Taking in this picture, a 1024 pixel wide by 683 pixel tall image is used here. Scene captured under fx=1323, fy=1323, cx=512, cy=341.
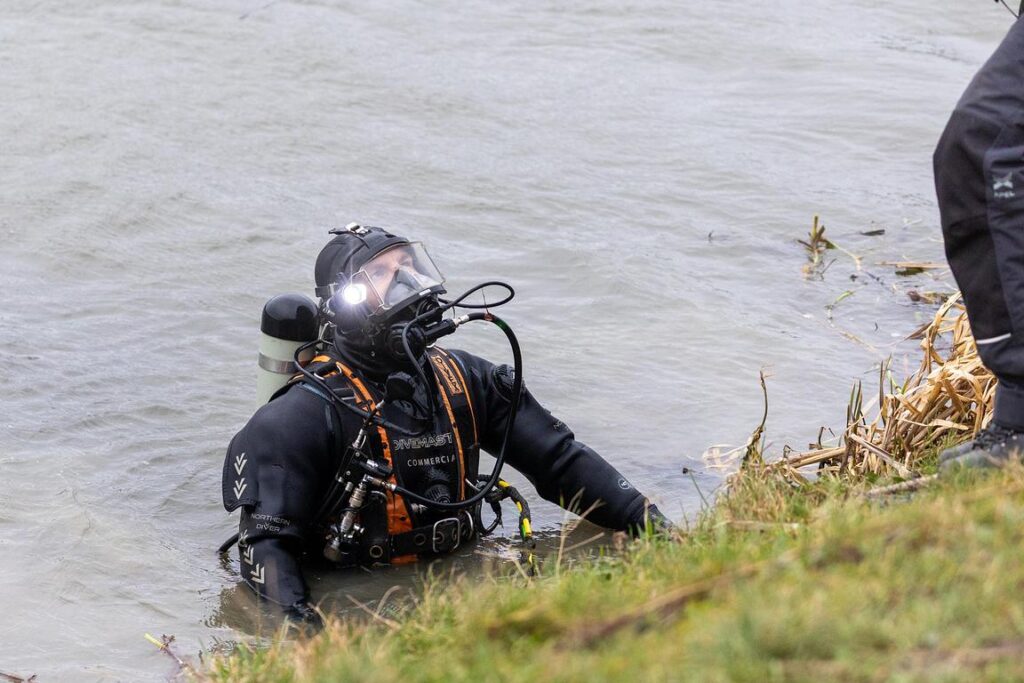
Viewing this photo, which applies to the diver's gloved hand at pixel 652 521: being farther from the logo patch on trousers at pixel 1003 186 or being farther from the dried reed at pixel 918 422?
the logo patch on trousers at pixel 1003 186

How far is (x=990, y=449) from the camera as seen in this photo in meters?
3.95

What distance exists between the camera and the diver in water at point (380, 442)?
466 centimetres

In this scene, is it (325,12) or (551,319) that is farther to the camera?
(325,12)

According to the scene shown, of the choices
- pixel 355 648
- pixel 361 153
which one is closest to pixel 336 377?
pixel 355 648

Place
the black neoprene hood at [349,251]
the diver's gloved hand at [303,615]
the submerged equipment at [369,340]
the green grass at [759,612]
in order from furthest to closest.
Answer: the black neoprene hood at [349,251], the submerged equipment at [369,340], the diver's gloved hand at [303,615], the green grass at [759,612]

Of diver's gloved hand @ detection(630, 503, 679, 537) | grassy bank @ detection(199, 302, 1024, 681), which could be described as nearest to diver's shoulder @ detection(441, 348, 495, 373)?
diver's gloved hand @ detection(630, 503, 679, 537)

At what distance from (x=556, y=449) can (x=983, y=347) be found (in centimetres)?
181

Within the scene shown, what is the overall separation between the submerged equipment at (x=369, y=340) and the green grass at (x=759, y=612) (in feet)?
3.94

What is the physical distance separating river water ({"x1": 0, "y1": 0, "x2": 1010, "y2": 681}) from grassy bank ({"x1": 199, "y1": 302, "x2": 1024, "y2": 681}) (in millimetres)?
1675

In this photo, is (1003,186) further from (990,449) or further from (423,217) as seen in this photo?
(423,217)

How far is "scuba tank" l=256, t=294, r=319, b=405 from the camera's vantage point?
16.8 feet

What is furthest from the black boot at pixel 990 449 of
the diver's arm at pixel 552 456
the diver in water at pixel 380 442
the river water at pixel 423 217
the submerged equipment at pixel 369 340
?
the river water at pixel 423 217

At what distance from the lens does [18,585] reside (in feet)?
17.1

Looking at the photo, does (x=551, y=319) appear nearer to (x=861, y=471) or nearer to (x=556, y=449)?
(x=556, y=449)
